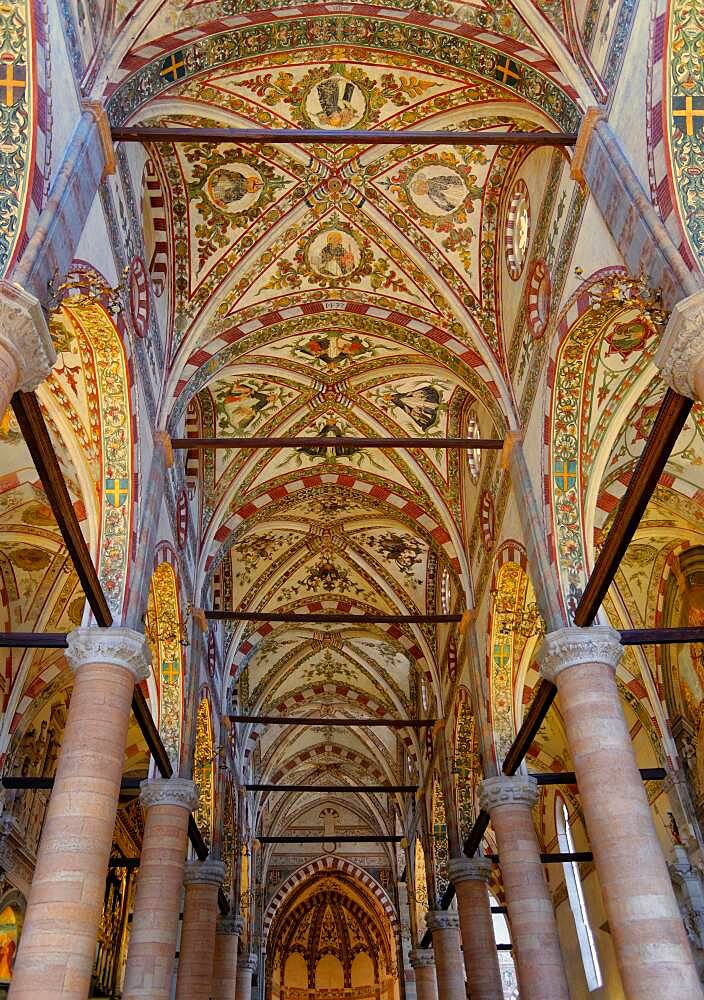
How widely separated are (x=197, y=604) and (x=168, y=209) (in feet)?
22.9


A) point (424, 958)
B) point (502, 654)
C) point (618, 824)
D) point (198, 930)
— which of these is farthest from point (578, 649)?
point (424, 958)

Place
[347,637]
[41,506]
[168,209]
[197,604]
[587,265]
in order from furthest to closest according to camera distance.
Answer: [347,637] < [197,604] < [41,506] < [168,209] < [587,265]

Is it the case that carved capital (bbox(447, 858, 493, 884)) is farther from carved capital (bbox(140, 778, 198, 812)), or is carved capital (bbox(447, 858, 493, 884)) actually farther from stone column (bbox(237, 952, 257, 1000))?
stone column (bbox(237, 952, 257, 1000))

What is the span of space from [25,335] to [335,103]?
741cm

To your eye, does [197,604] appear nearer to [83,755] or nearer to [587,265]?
[83,755]

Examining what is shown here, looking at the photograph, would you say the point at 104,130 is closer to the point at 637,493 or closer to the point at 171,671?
the point at 637,493

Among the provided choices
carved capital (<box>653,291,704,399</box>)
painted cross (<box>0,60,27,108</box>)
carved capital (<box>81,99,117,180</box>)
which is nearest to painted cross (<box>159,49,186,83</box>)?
carved capital (<box>81,99,117,180</box>)

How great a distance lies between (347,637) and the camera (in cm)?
2553

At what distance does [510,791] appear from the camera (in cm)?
1407

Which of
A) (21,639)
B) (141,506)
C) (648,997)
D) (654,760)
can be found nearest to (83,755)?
(21,639)

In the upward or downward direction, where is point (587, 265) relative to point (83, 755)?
upward

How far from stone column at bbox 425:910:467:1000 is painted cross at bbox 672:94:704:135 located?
59.5ft

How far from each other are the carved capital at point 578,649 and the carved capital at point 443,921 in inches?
537

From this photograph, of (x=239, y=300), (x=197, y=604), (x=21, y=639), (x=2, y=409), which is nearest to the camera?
(x=2, y=409)
